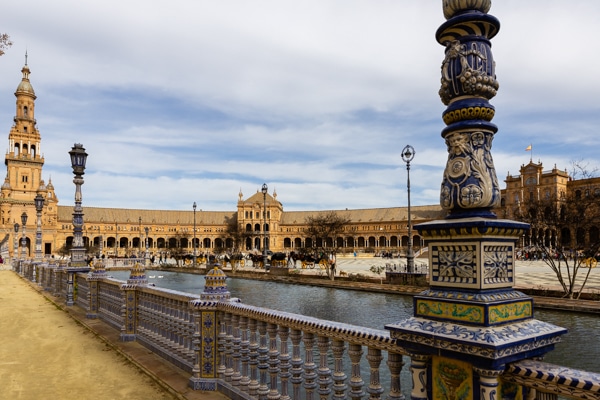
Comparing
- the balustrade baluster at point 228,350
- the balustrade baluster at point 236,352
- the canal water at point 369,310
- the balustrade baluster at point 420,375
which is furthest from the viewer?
the canal water at point 369,310

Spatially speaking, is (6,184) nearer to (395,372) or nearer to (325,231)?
(325,231)

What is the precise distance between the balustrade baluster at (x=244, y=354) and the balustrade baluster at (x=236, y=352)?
0.08 meters

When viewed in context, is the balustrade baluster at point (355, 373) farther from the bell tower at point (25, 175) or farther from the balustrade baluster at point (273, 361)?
the bell tower at point (25, 175)

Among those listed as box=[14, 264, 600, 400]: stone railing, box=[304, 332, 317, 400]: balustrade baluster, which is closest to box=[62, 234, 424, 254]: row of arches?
box=[14, 264, 600, 400]: stone railing

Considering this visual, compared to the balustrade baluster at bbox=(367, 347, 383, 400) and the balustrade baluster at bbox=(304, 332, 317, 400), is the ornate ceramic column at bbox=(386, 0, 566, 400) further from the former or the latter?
the balustrade baluster at bbox=(304, 332, 317, 400)

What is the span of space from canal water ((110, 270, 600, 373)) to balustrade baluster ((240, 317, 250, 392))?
512 centimetres

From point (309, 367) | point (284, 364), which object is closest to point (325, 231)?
point (284, 364)

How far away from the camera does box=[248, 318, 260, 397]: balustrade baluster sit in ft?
15.0

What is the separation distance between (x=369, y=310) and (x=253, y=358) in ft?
42.9

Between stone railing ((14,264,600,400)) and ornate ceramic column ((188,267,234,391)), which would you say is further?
ornate ceramic column ((188,267,234,391))

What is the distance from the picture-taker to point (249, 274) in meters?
33.8

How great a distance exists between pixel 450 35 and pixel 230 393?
4.48 m

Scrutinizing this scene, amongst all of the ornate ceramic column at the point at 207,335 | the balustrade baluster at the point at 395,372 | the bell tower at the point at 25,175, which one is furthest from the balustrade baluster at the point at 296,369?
the bell tower at the point at 25,175

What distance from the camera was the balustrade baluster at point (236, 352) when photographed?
4910mm
